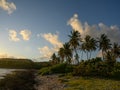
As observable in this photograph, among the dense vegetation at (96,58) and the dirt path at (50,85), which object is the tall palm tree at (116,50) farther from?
the dirt path at (50,85)

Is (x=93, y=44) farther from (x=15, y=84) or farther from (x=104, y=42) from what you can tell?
(x=15, y=84)

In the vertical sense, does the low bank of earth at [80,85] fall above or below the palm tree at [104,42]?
below

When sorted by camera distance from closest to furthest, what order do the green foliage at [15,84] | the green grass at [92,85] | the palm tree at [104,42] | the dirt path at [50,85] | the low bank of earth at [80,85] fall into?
the green grass at [92,85] → the low bank of earth at [80,85] → the green foliage at [15,84] → the dirt path at [50,85] → the palm tree at [104,42]

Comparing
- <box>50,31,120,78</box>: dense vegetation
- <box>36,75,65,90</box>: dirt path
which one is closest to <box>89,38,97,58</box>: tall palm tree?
<box>50,31,120,78</box>: dense vegetation

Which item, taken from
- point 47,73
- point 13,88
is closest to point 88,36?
point 47,73

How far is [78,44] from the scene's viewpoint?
117000mm

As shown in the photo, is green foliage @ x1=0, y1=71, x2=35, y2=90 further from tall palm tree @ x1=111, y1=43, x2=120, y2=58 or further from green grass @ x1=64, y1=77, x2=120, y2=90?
tall palm tree @ x1=111, y1=43, x2=120, y2=58

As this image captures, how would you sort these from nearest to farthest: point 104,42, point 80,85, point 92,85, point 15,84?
point 15,84 < point 92,85 < point 80,85 < point 104,42

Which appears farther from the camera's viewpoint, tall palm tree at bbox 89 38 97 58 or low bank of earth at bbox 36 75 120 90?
tall palm tree at bbox 89 38 97 58

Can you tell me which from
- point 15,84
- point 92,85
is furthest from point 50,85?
point 92,85

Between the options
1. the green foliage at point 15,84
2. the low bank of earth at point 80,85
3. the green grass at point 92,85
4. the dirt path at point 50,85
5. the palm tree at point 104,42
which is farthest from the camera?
the palm tree at point 104,42

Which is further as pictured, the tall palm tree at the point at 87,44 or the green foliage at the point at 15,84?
the tall palm tree at the point at 87,44

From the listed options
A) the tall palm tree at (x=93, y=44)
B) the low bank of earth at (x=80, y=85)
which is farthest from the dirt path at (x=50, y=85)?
the tall palm tree at (x=93, y=44)

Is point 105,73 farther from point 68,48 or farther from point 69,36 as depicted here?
point 68,48
